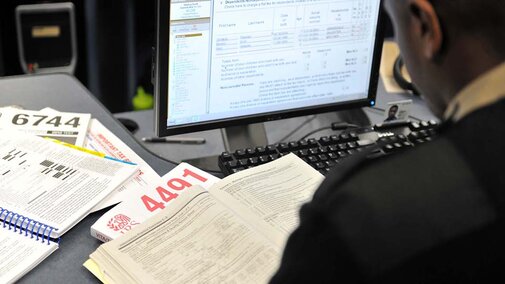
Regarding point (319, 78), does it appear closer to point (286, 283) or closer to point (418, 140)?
point (418, 140)

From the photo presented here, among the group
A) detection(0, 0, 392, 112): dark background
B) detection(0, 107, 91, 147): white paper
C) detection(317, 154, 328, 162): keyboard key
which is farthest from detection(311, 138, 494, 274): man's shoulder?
detection(0, 0, 392, 112): dark background

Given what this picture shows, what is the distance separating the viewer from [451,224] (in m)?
0.57

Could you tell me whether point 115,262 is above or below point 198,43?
below

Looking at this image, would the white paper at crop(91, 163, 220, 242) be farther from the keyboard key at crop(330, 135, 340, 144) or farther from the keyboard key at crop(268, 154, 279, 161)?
the keyboard key at crop(330, 135, 340, 144)

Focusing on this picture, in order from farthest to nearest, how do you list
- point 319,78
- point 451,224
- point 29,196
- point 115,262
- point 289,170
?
point 319,78, point 289,170, point 29,196, point 115,262, point 451,224

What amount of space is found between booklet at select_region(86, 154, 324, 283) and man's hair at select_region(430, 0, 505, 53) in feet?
1.24

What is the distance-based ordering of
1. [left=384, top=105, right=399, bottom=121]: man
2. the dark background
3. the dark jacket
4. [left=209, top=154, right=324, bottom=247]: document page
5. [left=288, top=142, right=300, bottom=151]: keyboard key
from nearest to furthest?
1. the dark jacket
2. [left=209, top=154, right=324, bottom=247]: document page
3. [left=288, top=142, right=300, bottom=151]: keyboard key
4. [left=384, top=105, right=399, bottom=121]: man
5. the dark background

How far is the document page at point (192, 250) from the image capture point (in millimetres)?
886

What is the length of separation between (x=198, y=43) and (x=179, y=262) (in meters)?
0.39

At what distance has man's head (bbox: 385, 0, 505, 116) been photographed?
0.58m

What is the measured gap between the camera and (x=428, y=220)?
0.57 m

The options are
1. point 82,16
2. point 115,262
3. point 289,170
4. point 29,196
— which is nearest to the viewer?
point 115,262

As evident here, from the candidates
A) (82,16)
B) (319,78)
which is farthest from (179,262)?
(82,16)

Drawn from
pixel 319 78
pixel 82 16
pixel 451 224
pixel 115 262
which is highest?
pixel 451 224
